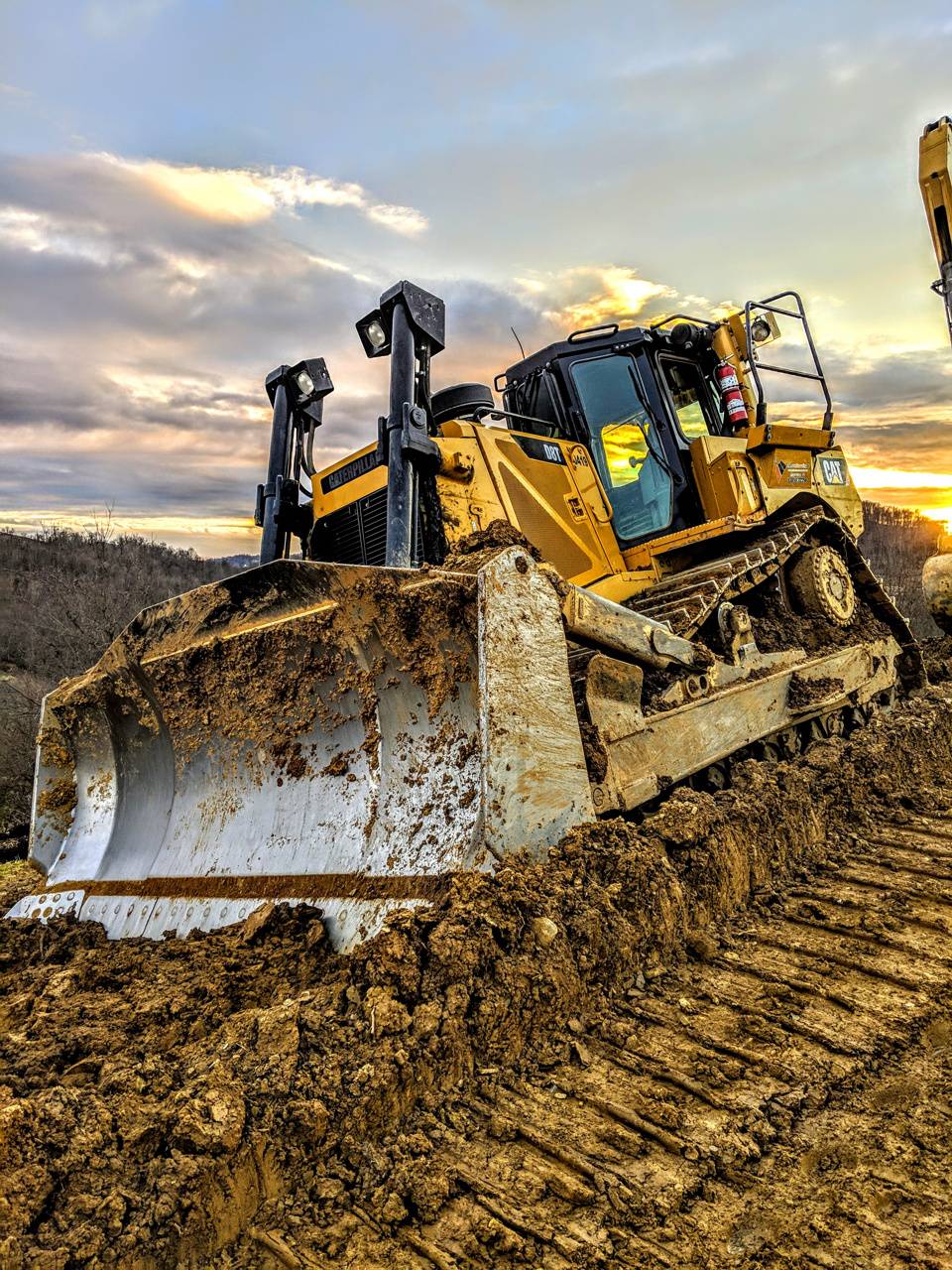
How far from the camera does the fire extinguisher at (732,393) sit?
582cm

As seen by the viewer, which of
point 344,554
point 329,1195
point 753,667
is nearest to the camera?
point 329,1195

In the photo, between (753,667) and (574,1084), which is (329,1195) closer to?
(574,1084)

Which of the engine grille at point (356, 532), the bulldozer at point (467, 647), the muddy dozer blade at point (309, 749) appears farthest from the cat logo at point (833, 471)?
the muddy dozer blade at point (309, 749)

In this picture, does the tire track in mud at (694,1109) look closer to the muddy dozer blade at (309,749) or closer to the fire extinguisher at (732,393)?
the muddy dozer blade at (309,749)

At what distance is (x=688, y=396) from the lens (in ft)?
19.5

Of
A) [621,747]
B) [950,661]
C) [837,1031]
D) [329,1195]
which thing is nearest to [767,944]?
[837,1031]

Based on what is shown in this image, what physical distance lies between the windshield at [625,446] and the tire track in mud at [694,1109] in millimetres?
2772

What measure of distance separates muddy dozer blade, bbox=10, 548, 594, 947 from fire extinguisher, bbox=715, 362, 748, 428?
11.4ft

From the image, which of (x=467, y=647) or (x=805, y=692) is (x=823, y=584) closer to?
(x=805, y=692)

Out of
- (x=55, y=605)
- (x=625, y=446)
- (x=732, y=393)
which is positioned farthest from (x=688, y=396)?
(x=55, y=605)

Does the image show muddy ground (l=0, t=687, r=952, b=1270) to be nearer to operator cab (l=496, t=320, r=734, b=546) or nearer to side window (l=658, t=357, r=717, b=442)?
operator cab (l=496, t=320, r=734, b=546)

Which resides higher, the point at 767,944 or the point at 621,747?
the point at 621,747

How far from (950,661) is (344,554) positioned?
6044 millimetres

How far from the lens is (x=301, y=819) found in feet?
11.1
